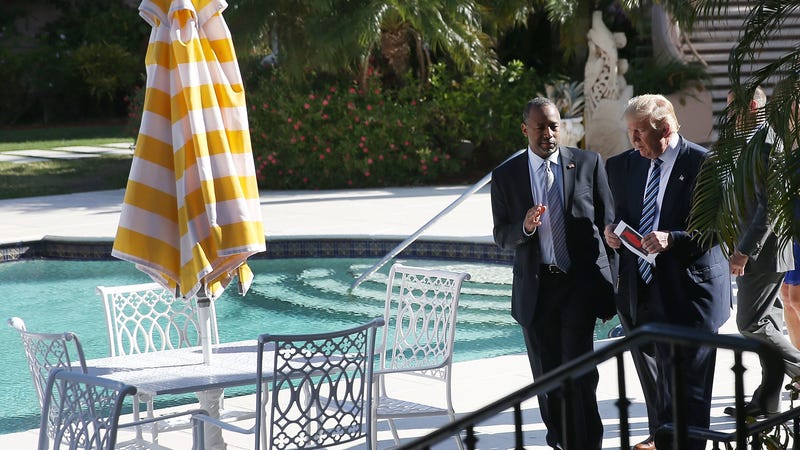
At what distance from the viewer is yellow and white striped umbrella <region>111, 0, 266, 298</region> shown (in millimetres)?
5055

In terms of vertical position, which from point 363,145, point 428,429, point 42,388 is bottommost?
point 428,429

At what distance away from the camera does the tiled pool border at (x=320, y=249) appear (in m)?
11.5

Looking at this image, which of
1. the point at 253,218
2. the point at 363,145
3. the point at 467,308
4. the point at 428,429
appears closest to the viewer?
the point at 253,218

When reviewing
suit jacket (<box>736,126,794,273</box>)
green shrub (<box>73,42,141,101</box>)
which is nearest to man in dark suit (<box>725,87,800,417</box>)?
suit jacket (<box>736,126,794,273</box>)

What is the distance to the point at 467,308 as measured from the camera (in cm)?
1001

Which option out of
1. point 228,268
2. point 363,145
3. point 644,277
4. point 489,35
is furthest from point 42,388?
point 489,35

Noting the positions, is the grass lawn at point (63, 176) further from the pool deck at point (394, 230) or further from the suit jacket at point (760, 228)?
the suit jacket at point (760, 228)

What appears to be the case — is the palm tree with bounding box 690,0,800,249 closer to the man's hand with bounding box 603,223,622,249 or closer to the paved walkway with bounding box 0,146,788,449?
the man's hand with bounding box 603,223,622,249

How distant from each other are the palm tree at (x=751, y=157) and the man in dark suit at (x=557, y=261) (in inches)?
21.8

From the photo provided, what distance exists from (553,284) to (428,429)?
1.43m

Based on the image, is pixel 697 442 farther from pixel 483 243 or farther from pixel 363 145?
pixel 363 145

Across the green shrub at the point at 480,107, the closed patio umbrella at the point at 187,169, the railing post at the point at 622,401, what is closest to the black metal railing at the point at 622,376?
the railing post at the point at 622,401

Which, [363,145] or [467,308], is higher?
[363,145]

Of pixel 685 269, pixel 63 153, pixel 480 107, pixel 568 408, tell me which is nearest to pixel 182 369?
pixel 685 269
